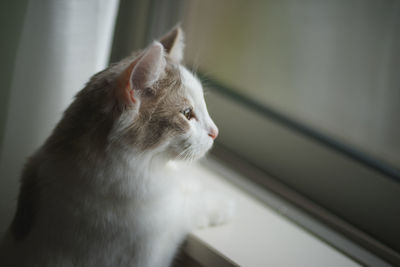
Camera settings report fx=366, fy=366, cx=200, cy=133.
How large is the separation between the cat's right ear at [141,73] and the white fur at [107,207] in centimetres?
11

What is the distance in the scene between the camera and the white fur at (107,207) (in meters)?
0.75

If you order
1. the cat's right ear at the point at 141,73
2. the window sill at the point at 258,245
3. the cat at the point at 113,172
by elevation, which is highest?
the cat's right ear at the point at 141,73

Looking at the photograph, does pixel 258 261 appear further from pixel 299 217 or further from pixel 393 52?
pixel 393 52

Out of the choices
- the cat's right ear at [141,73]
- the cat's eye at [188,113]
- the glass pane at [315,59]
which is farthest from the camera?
the glass pane at [315,59]

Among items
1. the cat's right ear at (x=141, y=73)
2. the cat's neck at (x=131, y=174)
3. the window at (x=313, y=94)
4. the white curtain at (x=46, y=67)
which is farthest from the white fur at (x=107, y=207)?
the window at (x=313, y=94)

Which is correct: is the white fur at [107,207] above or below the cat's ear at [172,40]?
below

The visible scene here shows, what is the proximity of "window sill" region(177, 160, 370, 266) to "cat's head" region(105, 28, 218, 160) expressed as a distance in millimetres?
256

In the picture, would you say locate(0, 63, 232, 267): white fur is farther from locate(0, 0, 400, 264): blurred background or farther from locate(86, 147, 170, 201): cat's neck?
locate(0, 0, 400, 264): blurred background

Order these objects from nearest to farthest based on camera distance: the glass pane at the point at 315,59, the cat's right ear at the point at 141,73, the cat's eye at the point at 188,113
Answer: the cat's right ear at the point at 141,73 → the cat's eye at the point at 188,113 → the glass pane at the point at 315,59

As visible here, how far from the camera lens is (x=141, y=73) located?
2.31ft

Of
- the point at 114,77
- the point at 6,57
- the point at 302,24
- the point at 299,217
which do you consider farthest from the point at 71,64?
the point at 299,217

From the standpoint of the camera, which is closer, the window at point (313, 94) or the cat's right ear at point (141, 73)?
the cat's right ear at point (141, 73)

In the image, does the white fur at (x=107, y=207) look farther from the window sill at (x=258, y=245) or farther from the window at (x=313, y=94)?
the window at (x=313, y=94)

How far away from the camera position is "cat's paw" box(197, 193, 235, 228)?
970 mm
